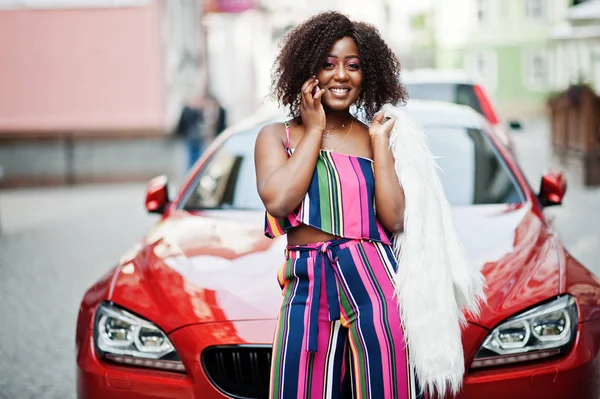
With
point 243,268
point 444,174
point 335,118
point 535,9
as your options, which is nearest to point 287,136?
point 335,118

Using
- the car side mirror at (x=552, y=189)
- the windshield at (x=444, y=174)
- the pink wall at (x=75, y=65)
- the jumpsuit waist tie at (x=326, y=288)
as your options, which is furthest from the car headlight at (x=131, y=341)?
the pink wall at (x=75, y=65)

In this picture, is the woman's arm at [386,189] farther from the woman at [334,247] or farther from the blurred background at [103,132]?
the blurred background at [103,132]

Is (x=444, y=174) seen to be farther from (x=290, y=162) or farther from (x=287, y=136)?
(x=290, y=162)

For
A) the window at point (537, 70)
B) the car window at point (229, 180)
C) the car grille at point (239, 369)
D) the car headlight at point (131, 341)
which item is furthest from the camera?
the window at point (537, 70)

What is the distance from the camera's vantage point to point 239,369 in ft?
9.75

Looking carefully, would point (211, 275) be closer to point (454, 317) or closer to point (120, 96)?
point (454, 317)

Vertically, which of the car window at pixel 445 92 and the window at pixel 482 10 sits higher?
the window at pixel 482 10

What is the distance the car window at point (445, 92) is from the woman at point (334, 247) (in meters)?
5.77

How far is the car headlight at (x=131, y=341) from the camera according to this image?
3.08 metres

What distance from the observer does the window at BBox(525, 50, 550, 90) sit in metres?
41.8

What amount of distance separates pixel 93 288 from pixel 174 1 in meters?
15.2

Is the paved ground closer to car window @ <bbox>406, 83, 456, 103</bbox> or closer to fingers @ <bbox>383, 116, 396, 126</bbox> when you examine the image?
car window @ <bbox>406, 83, 456, 103</bbox>

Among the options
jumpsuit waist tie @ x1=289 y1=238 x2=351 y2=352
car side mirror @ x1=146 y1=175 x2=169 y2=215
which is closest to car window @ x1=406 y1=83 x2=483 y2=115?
car side mirror @ x1=146 y1=175 x2=169 y2=215

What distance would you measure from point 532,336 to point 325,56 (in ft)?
4.28
